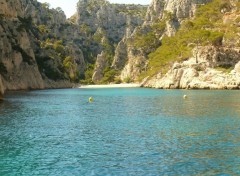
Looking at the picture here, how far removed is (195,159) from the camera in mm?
22719

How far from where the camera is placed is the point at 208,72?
106 metres

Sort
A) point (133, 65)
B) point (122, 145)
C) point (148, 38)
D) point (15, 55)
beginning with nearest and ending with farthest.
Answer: point (122, 145), point (15, 55), point (148, 38), point (133, 65)

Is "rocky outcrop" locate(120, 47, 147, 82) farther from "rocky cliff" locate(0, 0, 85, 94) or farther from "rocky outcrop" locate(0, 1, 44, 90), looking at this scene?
"rocky outcrop" locate(0, 1, 44, 90)

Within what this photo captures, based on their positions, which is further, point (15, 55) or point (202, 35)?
Answer: point (15, 55)

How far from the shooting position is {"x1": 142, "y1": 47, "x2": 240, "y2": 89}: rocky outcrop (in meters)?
99.1

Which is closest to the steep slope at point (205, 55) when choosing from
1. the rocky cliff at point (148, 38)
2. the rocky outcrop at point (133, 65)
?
the rocky outcrop at point (133, 65)

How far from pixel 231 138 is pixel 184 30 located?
119 metres

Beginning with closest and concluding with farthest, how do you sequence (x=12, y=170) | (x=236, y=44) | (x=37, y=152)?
(x=12, y=170) < (x=37, y=152) < (x=236, y=44)

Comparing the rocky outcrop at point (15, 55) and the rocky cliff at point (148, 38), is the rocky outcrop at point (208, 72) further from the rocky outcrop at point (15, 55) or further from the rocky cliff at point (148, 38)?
the rocky cliff at point (148, 38)

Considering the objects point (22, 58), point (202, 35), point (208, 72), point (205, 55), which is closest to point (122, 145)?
point (208, 72)

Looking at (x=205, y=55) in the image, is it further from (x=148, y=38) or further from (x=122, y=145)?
(x=122, y=145)

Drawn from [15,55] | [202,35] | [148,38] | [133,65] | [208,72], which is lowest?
[208,72]

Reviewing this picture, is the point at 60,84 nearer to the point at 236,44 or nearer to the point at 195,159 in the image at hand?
the point at 236,44

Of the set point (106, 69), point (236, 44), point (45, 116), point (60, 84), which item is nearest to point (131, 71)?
point (106, 69)
